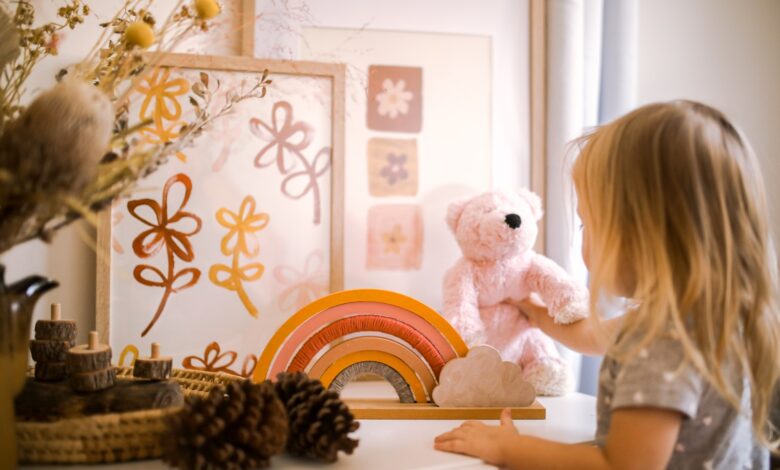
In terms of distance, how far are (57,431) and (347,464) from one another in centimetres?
30

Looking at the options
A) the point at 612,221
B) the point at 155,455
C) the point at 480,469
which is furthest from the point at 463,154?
the point at 155,455

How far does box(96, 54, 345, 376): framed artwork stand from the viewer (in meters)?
1.05

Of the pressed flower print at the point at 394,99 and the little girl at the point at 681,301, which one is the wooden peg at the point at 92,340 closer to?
the little girl at the point at 681,301

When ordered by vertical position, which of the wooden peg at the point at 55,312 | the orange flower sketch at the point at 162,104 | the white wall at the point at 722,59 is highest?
the white wall at the point at 722,59

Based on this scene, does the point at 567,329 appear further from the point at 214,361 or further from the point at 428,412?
the point at 214,361

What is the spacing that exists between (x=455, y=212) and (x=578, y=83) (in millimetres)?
343

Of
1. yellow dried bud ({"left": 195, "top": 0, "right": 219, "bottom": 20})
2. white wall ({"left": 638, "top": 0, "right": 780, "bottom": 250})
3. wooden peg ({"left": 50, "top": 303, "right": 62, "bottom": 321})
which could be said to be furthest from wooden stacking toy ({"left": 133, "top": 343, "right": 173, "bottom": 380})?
white wall ({"left": 638, "top": 0, "right": 780, "bottom": 250})

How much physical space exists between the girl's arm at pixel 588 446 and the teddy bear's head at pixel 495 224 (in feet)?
1.16

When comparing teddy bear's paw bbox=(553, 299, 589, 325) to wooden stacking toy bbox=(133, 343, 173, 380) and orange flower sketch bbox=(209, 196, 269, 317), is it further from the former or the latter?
wooden stacking toy bbox=(133, 343, 173, 380)

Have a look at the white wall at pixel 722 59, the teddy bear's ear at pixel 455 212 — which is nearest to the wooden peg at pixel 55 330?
the teddy bear's ear at pixel 455 212

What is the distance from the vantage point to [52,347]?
2.53 ft

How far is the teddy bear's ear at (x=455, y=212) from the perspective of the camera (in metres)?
1.11

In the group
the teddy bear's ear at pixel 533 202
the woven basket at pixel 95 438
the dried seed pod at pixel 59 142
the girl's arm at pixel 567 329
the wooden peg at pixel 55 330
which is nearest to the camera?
the dried seed pod at pixel 59 142

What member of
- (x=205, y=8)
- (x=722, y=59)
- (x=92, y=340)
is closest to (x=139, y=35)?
(x=205, y=8)
